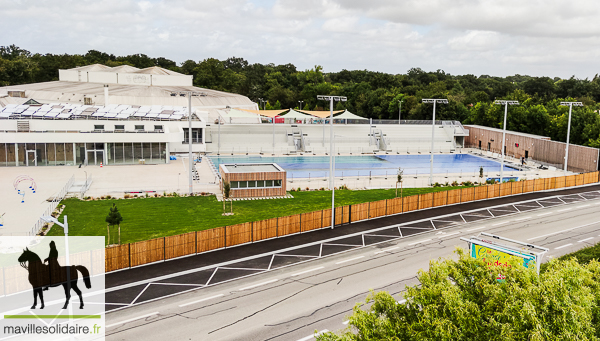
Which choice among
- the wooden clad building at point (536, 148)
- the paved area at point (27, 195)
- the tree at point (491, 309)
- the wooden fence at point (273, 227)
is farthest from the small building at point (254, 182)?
the wooden clad building at point (536, 148)

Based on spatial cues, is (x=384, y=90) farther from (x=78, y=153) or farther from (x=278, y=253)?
(x=278, y=253)

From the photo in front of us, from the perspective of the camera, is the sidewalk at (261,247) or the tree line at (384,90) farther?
the tree line at (384,90)

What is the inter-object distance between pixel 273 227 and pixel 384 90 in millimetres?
81174

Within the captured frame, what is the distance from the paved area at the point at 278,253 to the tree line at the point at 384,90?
124 feet

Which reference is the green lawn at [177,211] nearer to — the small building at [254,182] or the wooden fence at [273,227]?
the small building at [254,182]

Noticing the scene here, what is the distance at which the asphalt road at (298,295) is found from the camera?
1795cm

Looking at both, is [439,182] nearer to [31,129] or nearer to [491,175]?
[491,175]

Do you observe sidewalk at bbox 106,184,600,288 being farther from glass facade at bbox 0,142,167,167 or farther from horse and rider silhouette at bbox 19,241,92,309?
glass facade at bbox 0,142,167,167

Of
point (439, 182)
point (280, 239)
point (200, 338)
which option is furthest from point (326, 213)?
point (439, 182)

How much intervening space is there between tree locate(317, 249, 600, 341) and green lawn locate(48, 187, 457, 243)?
19.4m

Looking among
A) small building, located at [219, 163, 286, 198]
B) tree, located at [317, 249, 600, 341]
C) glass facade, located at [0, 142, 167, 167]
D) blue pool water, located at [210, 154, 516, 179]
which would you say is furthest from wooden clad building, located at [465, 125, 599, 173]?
tree, located at [317, 249, 600, 341]

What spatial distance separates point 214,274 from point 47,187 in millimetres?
25151

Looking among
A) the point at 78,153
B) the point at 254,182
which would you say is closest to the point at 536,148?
the point at 254,182

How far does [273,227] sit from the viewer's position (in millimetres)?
29219
